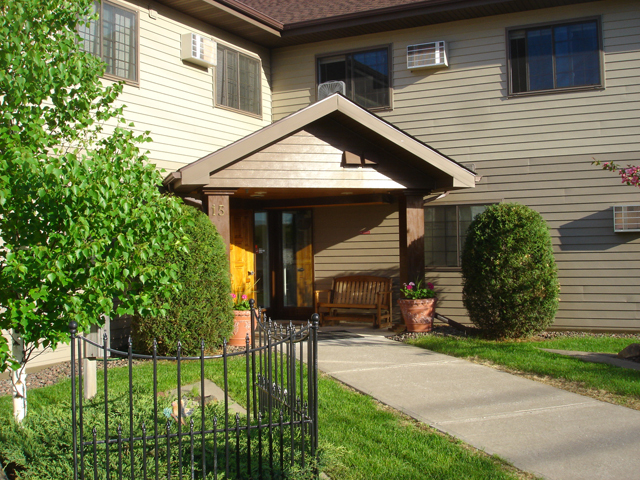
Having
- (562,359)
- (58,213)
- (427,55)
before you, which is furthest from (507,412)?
(427,55)

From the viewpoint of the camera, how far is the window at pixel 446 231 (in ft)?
37.0

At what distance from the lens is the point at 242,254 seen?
1216 centimetres

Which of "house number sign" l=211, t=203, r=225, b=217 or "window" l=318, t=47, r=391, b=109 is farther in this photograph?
"window" l=318, t=47, r=391, b=109

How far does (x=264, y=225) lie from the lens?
1272cm

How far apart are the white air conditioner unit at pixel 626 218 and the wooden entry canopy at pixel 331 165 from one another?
2.89 m

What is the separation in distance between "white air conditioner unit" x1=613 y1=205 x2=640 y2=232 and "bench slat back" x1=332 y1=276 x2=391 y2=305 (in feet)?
14.1

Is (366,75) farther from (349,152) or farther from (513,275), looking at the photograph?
(513,275)

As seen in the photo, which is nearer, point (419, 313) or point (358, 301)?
point (419, 313)

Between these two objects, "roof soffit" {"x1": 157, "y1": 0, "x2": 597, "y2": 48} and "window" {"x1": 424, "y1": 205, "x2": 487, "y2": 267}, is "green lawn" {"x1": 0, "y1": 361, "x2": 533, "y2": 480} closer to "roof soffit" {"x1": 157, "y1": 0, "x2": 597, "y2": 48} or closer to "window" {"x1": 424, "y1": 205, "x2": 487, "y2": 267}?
"window" {"x1": 424, "y1": 205, "x2": 487, "y2": 267}

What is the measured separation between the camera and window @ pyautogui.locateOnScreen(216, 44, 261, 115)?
1142 cm

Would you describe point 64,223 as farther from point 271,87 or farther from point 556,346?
point 271,87

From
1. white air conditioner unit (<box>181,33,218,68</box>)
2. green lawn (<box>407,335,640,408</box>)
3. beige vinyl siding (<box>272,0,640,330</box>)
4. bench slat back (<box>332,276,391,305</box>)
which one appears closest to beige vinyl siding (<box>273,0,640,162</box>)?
beige vinyl siding (<box>272,0,640,330</box>)

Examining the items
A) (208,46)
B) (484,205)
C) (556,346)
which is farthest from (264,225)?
(556,346)

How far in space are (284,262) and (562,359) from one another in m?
6.53
